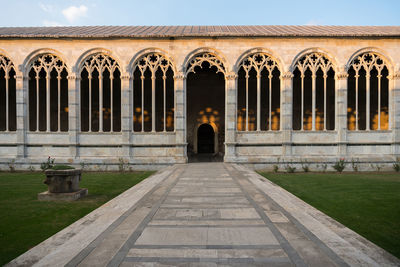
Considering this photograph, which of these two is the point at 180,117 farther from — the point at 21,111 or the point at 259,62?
the point at 21,111

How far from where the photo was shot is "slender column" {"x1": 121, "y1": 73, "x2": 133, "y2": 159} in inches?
615

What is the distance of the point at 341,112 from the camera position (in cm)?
1559

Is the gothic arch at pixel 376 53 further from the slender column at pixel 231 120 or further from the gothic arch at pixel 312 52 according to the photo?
the slender column at pixel 231 120

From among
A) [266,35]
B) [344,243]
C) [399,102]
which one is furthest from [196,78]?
[344,243]

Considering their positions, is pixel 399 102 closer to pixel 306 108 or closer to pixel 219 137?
pixel 306 108

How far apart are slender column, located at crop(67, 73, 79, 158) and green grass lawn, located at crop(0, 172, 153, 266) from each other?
18.0 ft

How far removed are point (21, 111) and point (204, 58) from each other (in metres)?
10.7

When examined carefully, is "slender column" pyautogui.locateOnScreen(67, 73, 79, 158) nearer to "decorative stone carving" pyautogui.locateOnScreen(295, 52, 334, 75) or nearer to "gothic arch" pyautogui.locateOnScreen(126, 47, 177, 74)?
"gothic arch" pyautogui.locateOnScreen(126, 47, 177, 74)

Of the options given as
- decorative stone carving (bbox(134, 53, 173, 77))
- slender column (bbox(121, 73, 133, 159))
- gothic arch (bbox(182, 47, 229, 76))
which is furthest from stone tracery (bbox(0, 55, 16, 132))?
gothic arch (bbox(182, 47, 229, 76))

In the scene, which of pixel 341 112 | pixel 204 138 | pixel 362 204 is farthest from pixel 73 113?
pixel 341 112

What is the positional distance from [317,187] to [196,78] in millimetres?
13478

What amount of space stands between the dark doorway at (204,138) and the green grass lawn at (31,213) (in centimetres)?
1161

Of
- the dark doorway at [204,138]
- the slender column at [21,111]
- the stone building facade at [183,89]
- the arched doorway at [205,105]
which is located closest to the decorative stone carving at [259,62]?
the stone building facade at [183,89]

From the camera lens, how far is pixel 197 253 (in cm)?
374
